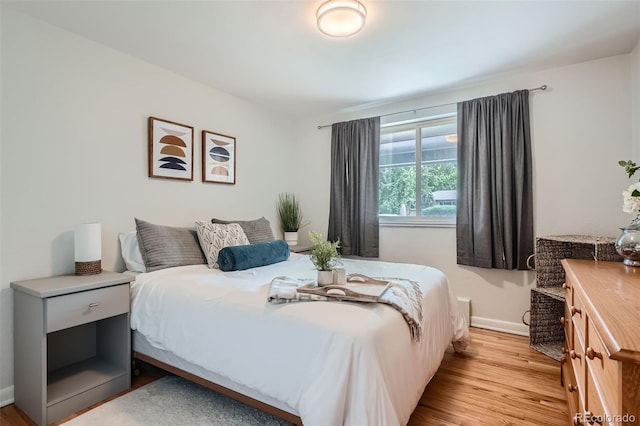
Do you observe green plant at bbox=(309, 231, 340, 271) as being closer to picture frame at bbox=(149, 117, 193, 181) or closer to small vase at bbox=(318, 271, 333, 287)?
small vase at bbox=(318, 271, 333, 287)

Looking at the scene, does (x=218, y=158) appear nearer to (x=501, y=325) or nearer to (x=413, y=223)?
(x=413, y=223)

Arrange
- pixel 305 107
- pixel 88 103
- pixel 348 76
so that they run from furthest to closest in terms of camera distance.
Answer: pixel 305 107, pixel 348 76, pixel 88 103

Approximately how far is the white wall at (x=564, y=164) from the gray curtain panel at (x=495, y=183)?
103mm

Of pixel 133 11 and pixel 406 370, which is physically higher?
pixel 133 11

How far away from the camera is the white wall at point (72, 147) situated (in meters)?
1.95

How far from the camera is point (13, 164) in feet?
6.40

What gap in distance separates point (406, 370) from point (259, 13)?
2.24m

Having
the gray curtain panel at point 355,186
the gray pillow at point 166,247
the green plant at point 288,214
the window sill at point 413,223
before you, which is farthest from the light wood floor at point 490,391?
the green plant at point 288,214

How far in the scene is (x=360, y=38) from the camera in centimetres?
228

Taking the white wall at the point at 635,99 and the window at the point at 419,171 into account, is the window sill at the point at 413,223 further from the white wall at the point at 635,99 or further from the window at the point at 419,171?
the white wall at the point at 635,99

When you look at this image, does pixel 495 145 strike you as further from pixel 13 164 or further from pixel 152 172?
pixel 13 164

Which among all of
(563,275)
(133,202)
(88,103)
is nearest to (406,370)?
(563,275)

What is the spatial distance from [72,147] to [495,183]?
351 cm

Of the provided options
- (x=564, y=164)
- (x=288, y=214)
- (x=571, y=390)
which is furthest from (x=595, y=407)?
(x=288, y=214)
